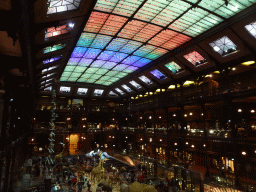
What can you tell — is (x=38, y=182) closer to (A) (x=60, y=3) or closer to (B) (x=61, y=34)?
(B) (x=61, y=34)

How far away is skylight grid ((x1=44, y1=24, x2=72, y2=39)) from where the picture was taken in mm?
12391

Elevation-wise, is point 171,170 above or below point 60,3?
below

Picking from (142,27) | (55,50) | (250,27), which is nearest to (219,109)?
(250,27)

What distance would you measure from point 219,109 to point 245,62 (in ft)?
20.8

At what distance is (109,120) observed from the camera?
4125cm

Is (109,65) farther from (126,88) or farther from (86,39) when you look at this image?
(126,88)

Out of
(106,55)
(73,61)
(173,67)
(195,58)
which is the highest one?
(106,55)

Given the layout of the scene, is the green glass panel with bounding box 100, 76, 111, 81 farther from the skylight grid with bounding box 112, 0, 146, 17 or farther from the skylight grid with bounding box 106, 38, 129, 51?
the skylight grid with bounding box 112, 0, 146, 17

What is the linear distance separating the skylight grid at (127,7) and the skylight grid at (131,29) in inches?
55.7

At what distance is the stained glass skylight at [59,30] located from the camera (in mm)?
12470

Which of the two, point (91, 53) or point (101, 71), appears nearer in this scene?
point (91, 53)

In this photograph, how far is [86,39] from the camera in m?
20.4

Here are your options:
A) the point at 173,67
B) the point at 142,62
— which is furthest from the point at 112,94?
the point at 173,67

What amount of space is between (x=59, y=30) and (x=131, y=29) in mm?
8080
